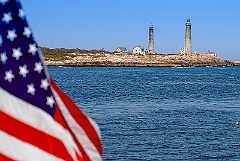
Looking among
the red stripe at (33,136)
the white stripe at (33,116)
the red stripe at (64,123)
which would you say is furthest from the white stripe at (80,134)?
the red stripe at (33,136)

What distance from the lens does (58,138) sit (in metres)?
4.69

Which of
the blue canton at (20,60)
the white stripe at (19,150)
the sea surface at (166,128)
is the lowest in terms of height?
the sea surface at (166,128)

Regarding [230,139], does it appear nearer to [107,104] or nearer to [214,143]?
[214,143]

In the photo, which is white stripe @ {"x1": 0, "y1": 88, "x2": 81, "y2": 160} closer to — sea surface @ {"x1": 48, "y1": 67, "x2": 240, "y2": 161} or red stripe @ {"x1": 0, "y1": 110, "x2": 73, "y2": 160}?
red stripe @ {"x1": 0, "y1": 110, "x2": 73, "y2": 160}

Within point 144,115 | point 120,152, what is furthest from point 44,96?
point 144,115

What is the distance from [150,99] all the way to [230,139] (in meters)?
31.4

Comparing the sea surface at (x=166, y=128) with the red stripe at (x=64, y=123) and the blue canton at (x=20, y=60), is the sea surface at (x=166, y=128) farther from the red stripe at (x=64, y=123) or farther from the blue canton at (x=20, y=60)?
the blue canton at (x=20, y=60)

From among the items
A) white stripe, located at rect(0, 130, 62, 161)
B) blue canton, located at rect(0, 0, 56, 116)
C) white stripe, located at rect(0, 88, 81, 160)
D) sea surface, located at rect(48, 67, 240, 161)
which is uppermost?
blue canton, located at rect(0, 0, 56, 116)

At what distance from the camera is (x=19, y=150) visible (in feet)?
14.8

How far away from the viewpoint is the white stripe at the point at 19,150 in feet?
14.6

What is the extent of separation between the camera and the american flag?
446 cm

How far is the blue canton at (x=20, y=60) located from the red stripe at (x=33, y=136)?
9.1 inches

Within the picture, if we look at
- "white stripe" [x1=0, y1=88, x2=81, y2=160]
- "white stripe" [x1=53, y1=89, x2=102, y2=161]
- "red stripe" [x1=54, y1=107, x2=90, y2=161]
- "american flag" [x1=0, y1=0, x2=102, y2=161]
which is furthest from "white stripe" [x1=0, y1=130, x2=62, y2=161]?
"white stripe" [x1=53, y1=89, x2=102, y2=161]

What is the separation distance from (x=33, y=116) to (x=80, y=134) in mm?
679
